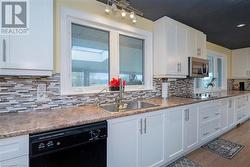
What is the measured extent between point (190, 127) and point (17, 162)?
225 cm

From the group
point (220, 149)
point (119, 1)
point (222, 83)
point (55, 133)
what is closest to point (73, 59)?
point (119, 1)

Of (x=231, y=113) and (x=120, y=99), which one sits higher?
(x=120, y=99)

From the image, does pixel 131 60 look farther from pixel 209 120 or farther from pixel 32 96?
pixel 209 120

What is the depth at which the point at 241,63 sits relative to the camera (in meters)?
5.08

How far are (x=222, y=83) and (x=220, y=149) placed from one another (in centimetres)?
297

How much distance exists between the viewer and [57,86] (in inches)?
71.9

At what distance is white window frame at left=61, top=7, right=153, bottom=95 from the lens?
190cm

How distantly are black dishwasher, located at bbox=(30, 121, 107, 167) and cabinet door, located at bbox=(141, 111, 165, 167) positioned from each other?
0.57 meters

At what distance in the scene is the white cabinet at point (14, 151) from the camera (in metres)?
1.03

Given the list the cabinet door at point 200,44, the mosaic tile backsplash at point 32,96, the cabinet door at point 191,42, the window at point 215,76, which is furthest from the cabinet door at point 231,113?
the mosaic tile backsplash at point 32,96

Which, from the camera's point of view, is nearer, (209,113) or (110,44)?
(110,44)

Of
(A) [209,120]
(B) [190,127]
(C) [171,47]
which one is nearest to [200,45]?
(C) [171,47]

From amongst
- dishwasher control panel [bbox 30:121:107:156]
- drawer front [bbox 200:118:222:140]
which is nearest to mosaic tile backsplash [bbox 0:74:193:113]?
dishwasher control panel [bbox 30:121:107:156]

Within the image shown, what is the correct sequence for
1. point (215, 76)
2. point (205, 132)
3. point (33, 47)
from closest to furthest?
point (33, 47), point (205, 132), point (215, 76)
